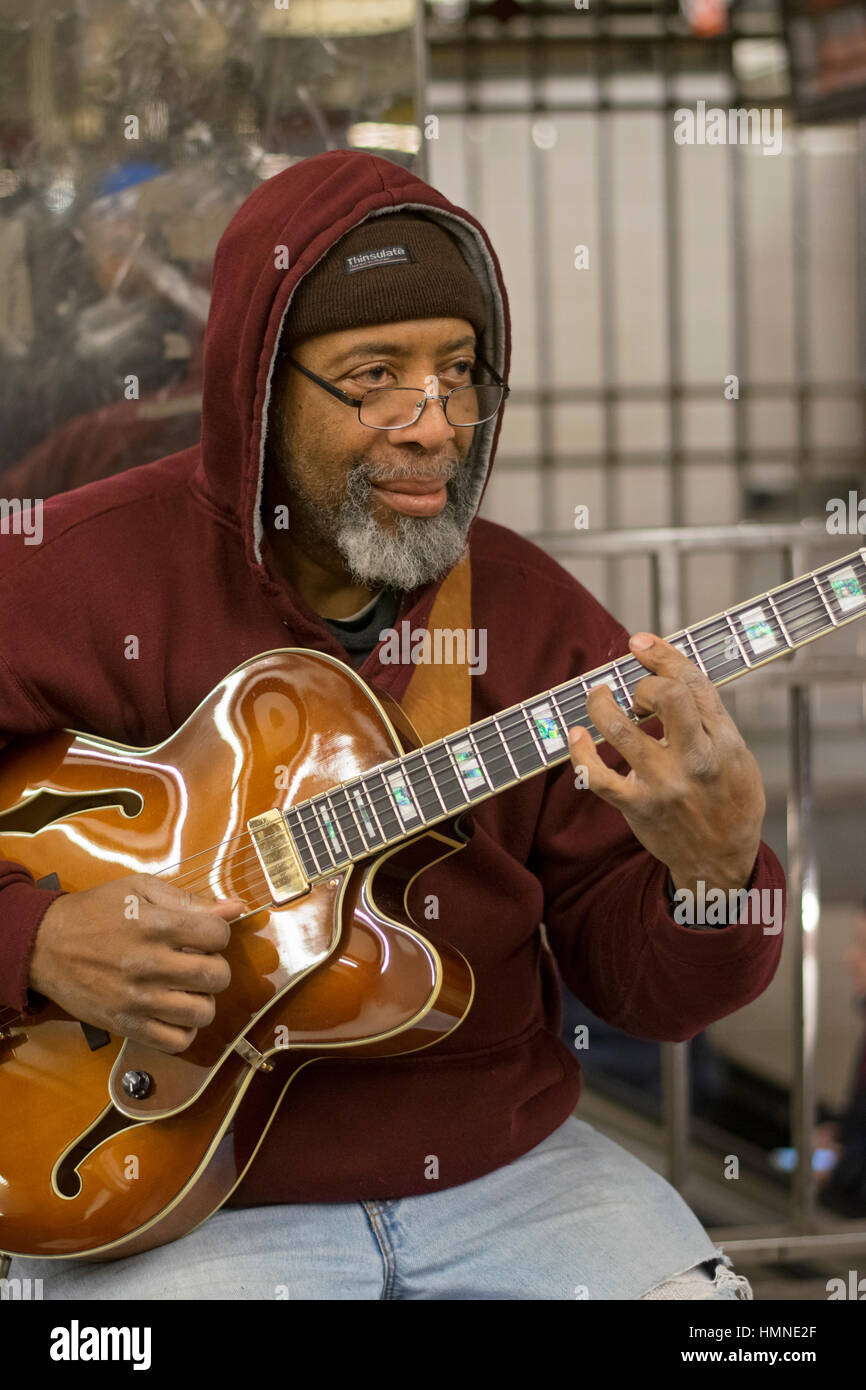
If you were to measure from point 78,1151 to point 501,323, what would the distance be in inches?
44.8

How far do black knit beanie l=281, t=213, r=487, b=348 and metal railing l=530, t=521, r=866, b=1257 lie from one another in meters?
0.88

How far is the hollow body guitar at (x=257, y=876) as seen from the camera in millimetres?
1385

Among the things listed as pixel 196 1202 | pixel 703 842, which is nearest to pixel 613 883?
pixel 703 842

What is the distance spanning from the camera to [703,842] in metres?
1.35

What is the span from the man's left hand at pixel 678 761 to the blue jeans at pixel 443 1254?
19.6 inches

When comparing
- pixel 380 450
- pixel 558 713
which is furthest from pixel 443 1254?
pixel 380 450

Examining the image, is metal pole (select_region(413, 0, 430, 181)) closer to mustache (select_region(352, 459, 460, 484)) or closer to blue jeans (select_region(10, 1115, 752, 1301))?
mustache (select_region(352, 459, 460, 484))

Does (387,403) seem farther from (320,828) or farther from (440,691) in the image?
(320,828)

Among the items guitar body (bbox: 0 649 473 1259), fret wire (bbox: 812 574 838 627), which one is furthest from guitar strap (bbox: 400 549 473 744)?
fret wire (bbox: 812 574 838 627)

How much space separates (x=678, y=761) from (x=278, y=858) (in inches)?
17.9

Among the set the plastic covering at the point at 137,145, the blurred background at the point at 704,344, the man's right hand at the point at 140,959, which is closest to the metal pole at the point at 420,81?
the plastic covering at the point at 137,145

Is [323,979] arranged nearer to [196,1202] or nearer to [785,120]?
[196,1202]

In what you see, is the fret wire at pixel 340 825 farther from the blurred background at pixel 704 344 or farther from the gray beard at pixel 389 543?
the blurred background at pixel 704 344

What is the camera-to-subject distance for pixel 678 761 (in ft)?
4.25
